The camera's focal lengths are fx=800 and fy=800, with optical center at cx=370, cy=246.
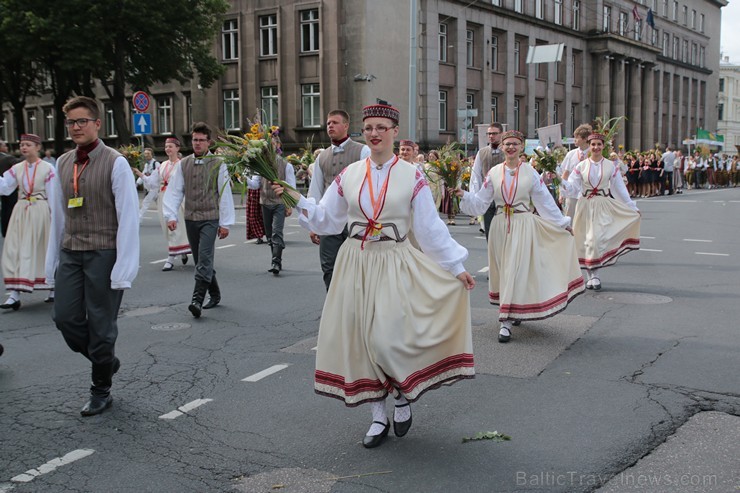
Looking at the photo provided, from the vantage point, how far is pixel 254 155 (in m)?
5.20

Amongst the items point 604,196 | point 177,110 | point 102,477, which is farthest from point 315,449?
point 177,110

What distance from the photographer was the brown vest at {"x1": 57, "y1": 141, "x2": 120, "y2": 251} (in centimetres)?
550

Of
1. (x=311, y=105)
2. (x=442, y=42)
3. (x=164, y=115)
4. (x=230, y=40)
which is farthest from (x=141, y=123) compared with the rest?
(x=442, y=42)

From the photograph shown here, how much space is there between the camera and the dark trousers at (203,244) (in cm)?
888

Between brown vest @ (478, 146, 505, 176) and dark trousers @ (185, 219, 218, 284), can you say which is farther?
brown vest @ (478, 146, 505, 176)

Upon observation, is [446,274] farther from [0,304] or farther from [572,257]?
[0,304]

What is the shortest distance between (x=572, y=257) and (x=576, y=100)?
166 feet

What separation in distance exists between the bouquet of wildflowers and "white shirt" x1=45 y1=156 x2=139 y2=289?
0.69 meters

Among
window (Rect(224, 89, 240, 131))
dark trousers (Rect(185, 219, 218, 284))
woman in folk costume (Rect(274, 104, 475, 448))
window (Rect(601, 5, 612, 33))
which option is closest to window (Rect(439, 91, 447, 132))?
window (Rect(224, 89, 240, 131))

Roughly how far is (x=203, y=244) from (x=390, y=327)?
189 inches

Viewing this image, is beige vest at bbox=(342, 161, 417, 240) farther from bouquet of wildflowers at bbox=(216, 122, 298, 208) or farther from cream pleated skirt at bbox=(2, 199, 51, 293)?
cream pleated skirt at bbox=(2, 199, 51, 293)

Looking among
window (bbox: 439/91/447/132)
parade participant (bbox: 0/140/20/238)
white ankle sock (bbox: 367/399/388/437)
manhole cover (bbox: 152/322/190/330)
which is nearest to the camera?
white ankle sock (bbox: 367/399/388/437)

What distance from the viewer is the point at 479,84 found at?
45.6m

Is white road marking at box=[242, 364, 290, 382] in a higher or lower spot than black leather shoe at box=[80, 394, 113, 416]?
lower
